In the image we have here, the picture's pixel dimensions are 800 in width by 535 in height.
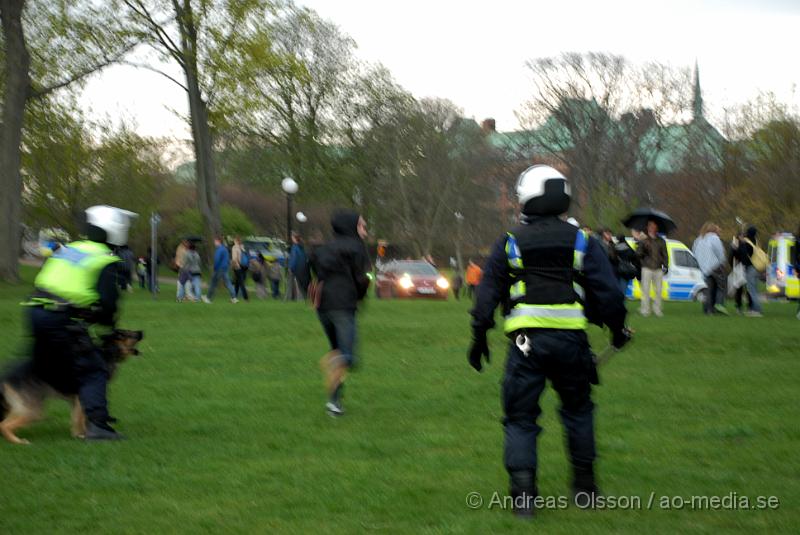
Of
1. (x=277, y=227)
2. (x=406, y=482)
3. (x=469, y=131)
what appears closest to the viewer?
(x=406, y=482)

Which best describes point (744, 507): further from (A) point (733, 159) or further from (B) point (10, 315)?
(A) point (733, 159)

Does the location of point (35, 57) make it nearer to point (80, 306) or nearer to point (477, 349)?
point (80, 306)

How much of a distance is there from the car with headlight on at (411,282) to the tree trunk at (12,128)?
37.0 ft

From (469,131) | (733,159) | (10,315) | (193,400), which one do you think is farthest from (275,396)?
(469,131)

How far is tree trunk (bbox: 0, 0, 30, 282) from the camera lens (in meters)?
33.4

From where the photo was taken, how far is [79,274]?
8.87 meters

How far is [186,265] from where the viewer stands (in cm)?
3234

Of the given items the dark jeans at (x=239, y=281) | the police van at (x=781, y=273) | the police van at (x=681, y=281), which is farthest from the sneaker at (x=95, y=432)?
the police van at (x=681, y=281)

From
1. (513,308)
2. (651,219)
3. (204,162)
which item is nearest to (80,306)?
(513,308)

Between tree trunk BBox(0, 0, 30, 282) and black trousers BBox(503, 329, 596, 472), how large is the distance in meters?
28.9

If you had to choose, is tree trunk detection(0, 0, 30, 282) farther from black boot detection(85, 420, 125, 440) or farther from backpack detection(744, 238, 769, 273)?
black boot detection(85, 420, 125, 440)

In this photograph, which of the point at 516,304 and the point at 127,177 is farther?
the point at 127,177

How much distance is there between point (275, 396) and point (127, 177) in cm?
4616

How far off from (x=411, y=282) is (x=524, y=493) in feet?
104
